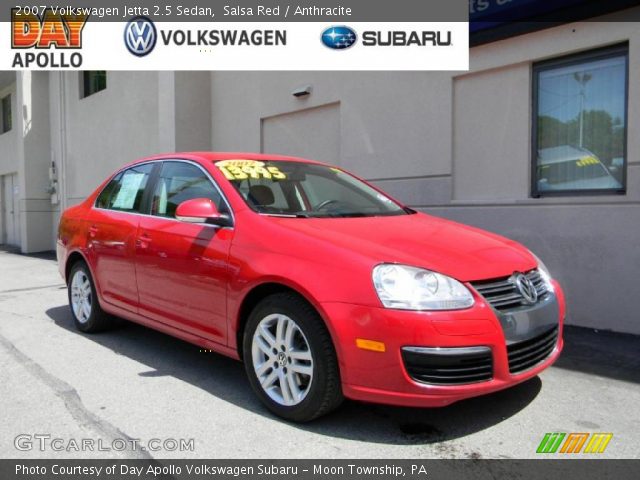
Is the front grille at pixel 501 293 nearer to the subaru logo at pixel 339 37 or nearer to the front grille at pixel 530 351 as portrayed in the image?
the front grille at pixel 530 351

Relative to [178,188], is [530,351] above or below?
below

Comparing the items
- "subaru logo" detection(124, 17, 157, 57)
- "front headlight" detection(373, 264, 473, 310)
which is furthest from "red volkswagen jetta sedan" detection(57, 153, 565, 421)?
"subaru logo" detection(124, 17, 157, 57)

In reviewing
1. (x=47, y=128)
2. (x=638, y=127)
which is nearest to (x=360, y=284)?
(x=638, y=127)

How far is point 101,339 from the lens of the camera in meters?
5.07

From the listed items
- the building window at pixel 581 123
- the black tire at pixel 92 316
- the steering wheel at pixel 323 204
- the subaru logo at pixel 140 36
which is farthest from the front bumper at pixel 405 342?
the subaru logo at pixel 140 36

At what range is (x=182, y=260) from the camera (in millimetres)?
3777

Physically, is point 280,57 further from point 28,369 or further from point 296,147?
point 28,369

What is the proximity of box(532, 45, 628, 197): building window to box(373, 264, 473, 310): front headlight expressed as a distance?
3433 millimetres

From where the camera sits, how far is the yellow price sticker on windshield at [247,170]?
3.89m

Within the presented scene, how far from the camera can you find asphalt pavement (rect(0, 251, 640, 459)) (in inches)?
114

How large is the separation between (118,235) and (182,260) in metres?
1.09

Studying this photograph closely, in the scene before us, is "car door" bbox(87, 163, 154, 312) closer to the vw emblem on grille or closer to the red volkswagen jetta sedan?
the red volkswagen jetta sedan

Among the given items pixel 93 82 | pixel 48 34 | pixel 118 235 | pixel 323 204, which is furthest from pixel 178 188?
pixel 93 82

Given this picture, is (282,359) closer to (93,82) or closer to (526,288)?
(526,288)
